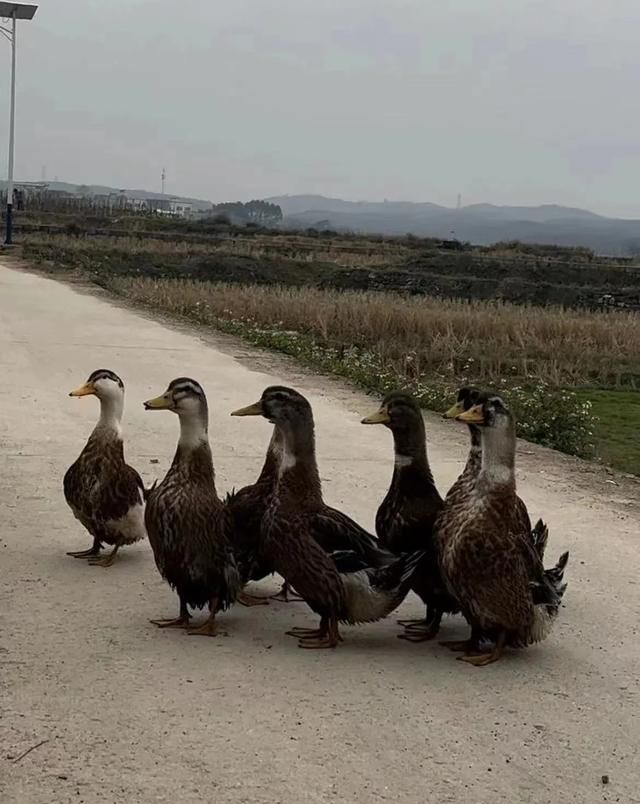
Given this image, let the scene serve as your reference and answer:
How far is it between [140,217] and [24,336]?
6198 cm

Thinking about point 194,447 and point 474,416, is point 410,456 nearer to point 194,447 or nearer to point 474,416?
point 474,416

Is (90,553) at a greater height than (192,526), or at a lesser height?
lesser

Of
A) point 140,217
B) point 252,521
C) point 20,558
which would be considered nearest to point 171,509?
point 252,521

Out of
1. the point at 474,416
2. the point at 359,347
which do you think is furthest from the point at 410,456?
the point at 359,347

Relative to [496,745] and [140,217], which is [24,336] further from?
[140,217]

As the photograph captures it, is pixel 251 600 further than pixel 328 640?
Yes

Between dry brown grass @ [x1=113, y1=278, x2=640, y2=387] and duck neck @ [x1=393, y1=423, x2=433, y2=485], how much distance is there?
1095cm

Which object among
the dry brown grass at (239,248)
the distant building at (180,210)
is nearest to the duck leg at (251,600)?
the dry brown grass at (239,248)

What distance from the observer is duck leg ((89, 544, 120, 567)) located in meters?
6.16

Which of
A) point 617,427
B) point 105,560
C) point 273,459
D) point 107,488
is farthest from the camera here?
point 617,427

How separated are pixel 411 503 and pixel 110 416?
1.91 m

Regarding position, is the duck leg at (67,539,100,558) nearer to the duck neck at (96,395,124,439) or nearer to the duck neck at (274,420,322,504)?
the duck neck at (96,395,124,439)

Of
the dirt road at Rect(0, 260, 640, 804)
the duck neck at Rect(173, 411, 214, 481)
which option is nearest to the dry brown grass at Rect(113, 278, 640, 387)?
the dirt road at Rect(0, 260, 640, 804)

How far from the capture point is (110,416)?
6.20m
